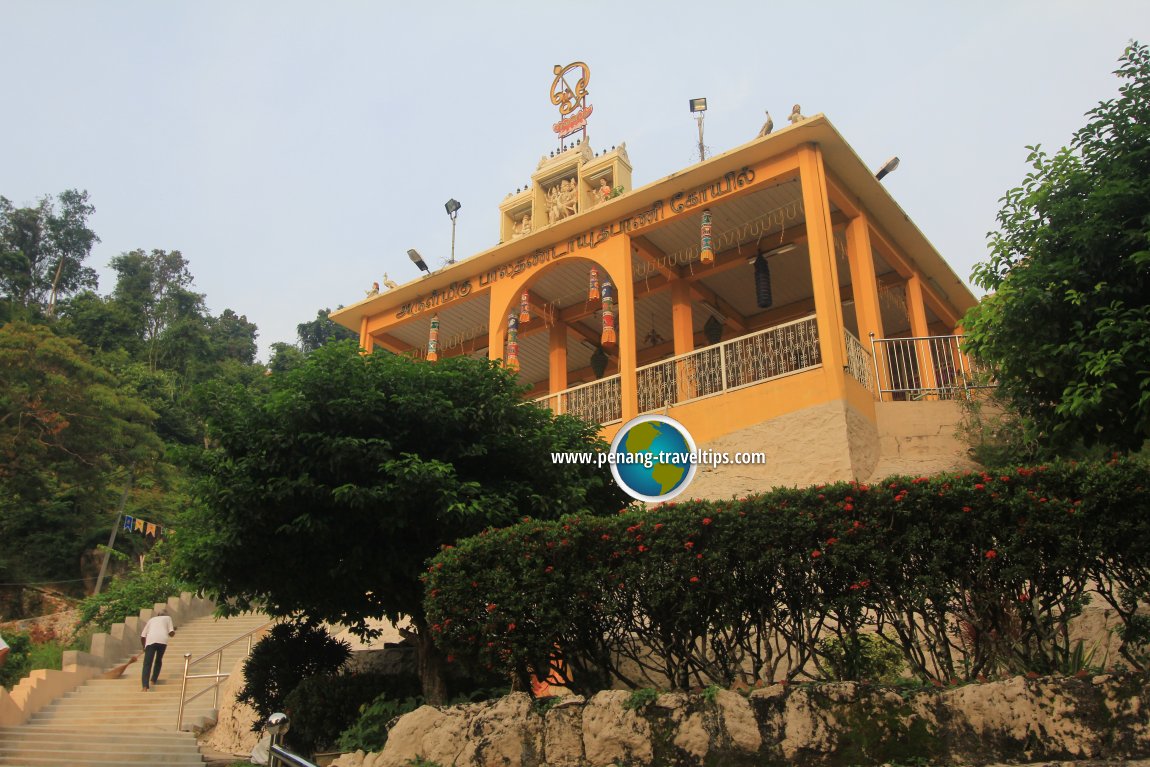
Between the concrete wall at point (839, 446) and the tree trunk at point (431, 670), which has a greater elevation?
the concrete wall at point (839, 446)

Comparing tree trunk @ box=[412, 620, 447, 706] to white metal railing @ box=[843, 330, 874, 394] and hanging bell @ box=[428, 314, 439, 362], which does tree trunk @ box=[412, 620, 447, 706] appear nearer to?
white metal railing @ box=[843, 330, 874, 394]

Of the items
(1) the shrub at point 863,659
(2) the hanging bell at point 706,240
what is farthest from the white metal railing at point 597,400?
(1) the shrub at point 863,659

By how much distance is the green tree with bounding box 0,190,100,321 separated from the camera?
45219mm

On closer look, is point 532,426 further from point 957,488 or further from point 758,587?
point 957,488

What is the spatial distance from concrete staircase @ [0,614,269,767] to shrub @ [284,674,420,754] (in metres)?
2.22

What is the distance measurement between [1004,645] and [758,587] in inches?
57.2

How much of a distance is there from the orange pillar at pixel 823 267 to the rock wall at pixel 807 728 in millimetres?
5644

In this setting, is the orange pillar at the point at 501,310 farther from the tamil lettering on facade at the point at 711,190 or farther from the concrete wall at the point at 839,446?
the concrete wall at the point at 839,446

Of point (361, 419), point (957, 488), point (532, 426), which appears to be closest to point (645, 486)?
point (532, 426)

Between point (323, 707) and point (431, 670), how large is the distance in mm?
1050

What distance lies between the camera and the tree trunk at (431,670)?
24.9 feet

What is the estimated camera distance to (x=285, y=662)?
8.92 m

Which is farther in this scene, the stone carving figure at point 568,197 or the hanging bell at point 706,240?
the stone carving figure at point 568,197

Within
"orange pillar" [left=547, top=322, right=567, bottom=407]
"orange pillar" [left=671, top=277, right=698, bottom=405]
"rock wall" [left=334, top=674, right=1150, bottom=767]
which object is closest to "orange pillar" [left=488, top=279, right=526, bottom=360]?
"orange pillar" [left=547, top=322, right=567, bottom=407]
